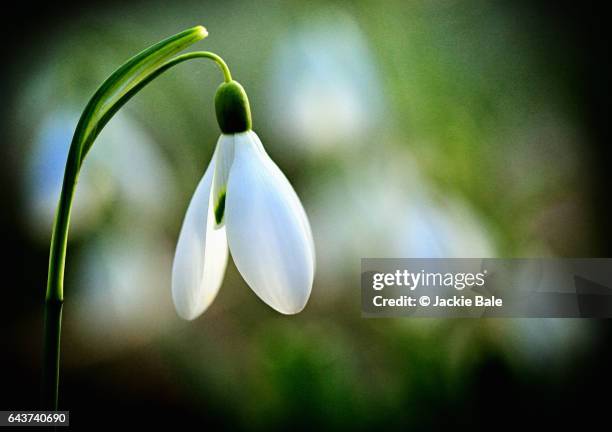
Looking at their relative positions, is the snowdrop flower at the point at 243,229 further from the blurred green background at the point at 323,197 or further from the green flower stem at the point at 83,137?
the blurred green background at the point at 323,197

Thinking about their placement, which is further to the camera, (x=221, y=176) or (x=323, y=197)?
(x=323, y=197)

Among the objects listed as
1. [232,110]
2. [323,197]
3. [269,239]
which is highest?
[323,197]

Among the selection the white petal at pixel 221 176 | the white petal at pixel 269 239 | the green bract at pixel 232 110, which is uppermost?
the green bract at pixel 232 110

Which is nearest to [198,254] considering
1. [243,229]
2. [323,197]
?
[243,229]

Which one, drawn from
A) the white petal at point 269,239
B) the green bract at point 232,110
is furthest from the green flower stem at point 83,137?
the white petal at point 269,239

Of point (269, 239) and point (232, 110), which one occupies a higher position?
point (232, 110)

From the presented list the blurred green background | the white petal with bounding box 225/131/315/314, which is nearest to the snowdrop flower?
the white petal with bounding box 225/131/315/314

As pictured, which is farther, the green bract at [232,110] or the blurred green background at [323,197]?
the blurred green background at [323,197]

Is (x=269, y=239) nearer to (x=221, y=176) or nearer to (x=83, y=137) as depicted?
(x=221, y=176)
